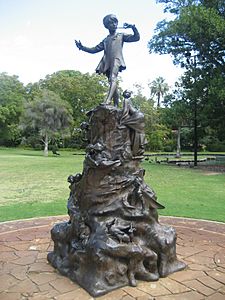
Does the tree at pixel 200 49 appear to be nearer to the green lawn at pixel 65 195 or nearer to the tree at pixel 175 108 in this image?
the tree at pixel 175 108

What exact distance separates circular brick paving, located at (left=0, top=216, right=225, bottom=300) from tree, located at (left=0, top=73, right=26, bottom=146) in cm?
3361

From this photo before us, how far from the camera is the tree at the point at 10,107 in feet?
132

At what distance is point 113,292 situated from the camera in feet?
14.5

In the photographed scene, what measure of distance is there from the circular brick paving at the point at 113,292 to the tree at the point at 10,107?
33612 mm

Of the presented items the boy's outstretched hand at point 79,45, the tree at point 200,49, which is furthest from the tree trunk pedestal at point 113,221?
the tree at point 200,49

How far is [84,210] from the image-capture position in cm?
523

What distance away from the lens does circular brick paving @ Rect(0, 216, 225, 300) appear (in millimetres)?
4324

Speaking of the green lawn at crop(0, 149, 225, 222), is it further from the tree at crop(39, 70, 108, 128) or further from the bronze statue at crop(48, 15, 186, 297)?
the tree at crop(39, 70, 108, 128)

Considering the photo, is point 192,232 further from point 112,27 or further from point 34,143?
point 34,143

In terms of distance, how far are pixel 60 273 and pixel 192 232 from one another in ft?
10.3

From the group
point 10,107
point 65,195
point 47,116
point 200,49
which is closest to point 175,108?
point 200,49

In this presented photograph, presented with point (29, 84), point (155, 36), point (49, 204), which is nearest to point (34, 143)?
point (29, 84)

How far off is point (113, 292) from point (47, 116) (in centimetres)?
2806

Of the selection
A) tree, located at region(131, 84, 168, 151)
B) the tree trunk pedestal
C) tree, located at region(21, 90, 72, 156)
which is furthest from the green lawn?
tree, located at region(131, 84, 168, 151)
